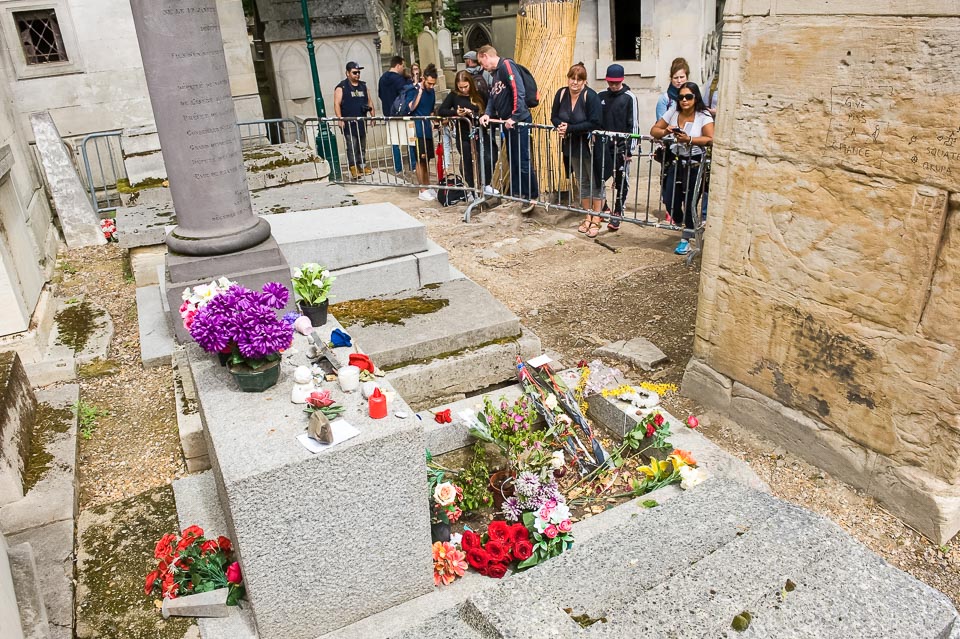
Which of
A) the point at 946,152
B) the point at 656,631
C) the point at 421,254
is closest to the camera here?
the point at 656,631

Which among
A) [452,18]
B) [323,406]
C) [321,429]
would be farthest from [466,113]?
[452,18]

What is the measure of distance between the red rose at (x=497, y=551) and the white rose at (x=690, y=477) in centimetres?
104

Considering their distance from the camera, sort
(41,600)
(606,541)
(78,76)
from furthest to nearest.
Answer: (78,76) < (41,600) < (606,541)

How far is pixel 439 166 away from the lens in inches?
397

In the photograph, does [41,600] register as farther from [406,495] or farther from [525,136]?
[525,136]

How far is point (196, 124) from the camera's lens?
13.3ft

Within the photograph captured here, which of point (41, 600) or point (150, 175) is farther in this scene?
point (150, 175)

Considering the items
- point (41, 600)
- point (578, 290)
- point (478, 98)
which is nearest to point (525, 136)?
point (478, 98)

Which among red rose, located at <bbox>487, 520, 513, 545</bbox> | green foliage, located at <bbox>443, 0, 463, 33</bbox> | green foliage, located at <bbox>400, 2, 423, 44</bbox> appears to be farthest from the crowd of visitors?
green foliage, located at <bbox>400, 2, 423, 44</bbox>

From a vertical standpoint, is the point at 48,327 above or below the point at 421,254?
below

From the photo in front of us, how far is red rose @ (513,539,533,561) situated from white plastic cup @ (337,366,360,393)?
1040 mm

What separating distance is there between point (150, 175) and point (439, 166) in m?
3.79

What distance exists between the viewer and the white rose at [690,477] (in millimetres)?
3604

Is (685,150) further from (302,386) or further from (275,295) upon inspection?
(302,386)
